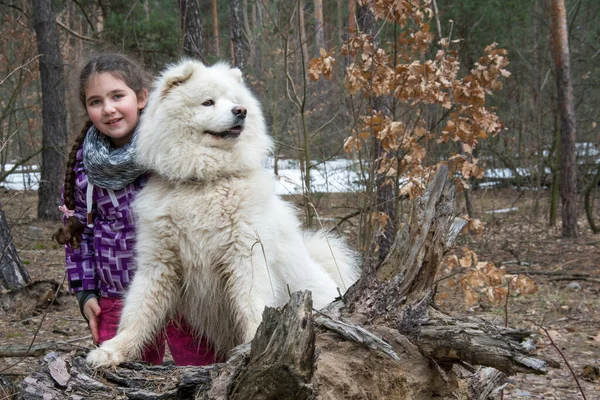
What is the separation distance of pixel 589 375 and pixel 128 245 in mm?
3207

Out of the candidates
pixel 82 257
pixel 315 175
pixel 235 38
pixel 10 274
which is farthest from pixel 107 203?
pixel 315 175

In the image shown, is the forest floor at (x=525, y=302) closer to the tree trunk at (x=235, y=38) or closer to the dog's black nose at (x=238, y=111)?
the dog's black nose at (x=238, y=111)

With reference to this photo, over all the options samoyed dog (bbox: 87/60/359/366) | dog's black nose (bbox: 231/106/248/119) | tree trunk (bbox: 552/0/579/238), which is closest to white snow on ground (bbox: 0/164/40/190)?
samoyed dog (bbox: 87/60/359/366)

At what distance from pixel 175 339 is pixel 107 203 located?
795 millimetres

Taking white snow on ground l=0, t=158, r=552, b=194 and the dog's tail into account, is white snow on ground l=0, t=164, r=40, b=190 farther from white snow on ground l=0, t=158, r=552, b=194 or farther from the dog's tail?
the dog's tail

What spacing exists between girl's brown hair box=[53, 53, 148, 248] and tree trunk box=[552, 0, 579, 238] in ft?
25.5

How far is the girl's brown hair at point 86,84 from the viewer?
292cm

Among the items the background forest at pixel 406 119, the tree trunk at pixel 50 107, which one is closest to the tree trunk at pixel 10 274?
the background forest at pixel 406 119

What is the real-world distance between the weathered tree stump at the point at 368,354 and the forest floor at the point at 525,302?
28 centimetres

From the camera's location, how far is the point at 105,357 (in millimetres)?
2432

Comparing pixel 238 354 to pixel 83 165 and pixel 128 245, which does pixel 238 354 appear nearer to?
pixel 128 245

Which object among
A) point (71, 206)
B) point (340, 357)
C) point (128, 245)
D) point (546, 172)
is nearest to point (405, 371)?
point (340, 357)

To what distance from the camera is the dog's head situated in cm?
272

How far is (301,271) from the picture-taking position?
287cm
